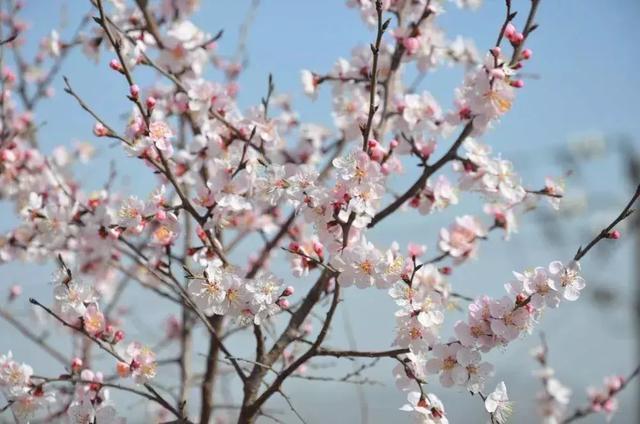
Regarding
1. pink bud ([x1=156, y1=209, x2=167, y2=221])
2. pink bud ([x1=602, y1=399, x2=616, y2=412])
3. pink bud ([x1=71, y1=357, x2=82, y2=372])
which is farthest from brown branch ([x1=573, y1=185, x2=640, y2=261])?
pink bud ([x1=602, y1=399, x2=616, y2=412])

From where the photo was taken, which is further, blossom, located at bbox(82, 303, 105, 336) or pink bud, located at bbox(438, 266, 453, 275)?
pink bud, located at bbox(438, 266, 453, 275)

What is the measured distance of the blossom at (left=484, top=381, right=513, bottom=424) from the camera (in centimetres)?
168

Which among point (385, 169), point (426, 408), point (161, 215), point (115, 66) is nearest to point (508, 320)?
point (426, 408)

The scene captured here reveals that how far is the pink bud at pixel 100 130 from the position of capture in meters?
1.87

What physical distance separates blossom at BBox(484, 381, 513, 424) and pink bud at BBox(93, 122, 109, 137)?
4.18ft

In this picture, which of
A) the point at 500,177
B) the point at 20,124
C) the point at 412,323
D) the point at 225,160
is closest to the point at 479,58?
the point at 500,177

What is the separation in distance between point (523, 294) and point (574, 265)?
15cm

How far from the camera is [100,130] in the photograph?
187cm

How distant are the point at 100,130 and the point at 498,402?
132 cm

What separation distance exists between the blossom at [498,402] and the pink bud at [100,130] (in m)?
1.27

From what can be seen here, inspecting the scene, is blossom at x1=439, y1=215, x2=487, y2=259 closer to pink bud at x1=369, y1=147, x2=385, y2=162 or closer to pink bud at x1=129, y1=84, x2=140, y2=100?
pink bud at x1=369, y1=147, x2=385, y2=162

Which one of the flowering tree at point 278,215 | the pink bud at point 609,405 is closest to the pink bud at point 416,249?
the flowering tree at point 278,215

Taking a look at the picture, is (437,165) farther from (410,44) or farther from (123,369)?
(123,369)

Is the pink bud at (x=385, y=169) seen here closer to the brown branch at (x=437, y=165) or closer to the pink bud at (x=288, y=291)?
the brown branch at (x=437, y=165)
